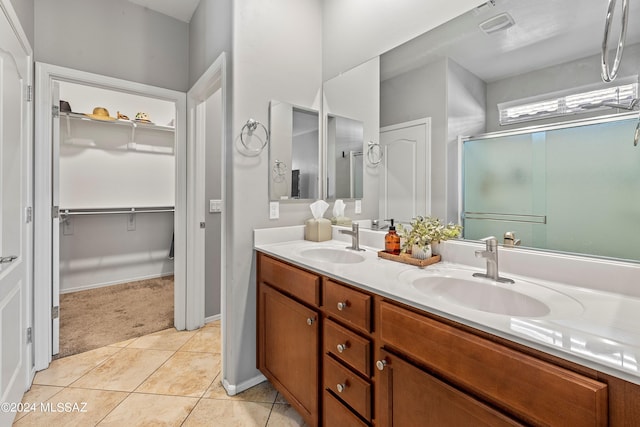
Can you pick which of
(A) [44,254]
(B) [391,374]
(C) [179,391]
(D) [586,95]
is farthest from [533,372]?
(A) [44,254]

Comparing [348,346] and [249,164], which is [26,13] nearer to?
[249,164]

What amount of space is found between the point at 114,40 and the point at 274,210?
1.89m

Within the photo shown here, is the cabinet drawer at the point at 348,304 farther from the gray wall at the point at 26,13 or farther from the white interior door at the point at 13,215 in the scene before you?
the gray wall at the point at 26,13

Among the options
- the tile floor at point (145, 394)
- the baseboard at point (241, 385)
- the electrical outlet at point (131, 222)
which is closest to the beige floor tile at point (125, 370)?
the tile floor at point (145, 394)

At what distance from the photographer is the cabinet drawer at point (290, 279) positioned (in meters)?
1.33

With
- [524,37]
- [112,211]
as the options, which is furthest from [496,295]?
[112,211]

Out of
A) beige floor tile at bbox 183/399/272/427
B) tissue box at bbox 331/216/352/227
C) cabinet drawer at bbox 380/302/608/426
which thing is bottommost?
beige floor tile at bbox 183/399/272/427

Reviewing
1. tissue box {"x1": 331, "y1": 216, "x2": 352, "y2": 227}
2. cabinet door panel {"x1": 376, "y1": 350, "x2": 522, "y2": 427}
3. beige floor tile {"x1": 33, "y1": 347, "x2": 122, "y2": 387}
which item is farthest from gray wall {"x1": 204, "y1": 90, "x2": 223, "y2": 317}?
cabinet door panel {"x1": 376, "y1": 350, "x2": 522, "y2": 427}

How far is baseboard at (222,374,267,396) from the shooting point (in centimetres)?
177

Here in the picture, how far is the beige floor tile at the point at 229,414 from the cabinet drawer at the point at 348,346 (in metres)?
0.71

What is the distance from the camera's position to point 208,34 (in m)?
2.14

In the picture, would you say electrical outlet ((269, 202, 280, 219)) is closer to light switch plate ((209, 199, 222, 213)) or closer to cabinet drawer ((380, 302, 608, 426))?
light switch plate ((209, 199, 222, 213))

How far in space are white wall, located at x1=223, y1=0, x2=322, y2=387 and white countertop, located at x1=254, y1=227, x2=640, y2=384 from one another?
1.85 ft

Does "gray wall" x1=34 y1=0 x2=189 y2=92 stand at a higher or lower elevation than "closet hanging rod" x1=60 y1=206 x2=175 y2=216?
higher
